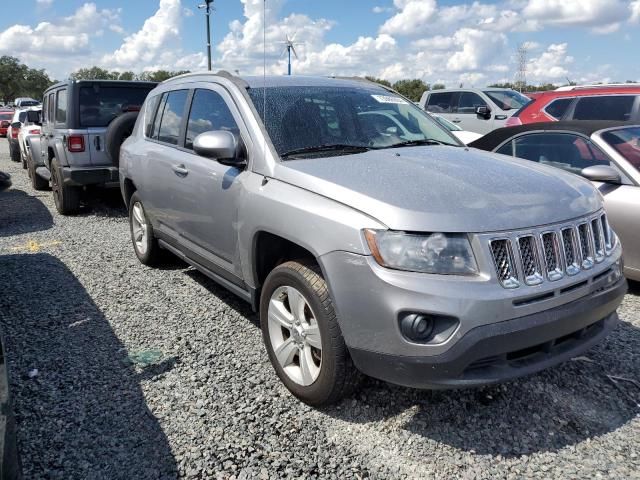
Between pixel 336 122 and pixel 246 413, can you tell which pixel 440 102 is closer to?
pixel 336 122

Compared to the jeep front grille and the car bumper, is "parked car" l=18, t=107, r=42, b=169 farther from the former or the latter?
the jeep front grille

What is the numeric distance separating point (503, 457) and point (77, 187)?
7379mm

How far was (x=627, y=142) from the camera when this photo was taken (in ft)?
16.0

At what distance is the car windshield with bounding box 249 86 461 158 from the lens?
Result: 3.40 meters

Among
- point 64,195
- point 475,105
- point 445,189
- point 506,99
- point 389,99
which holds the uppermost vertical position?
point 506,99

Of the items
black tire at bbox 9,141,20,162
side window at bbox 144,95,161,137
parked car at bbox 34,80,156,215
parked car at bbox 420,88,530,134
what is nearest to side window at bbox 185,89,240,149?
side window at bbox 144,95,161,137

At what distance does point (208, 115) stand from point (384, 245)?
6.93 feet

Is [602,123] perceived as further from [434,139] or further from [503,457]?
[503,457]

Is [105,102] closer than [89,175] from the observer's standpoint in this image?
No

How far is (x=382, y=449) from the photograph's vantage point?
8.80 ft

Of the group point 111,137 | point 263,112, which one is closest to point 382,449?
point 263,112

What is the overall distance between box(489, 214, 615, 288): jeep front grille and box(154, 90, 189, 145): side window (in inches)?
115

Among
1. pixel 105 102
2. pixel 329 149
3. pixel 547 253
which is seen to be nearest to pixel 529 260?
pixel 547 253

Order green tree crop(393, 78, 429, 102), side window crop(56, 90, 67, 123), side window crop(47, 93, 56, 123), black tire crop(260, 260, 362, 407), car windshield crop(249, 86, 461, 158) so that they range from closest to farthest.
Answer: black tire crop(260, 260, 362, 407) < car windshield crop(249, 86, 461, 158) < side window crop(56, 90, 67, 123) < side window crop(47, 93, 56, 123) < green tree crop(393, 78, 429, 102)
